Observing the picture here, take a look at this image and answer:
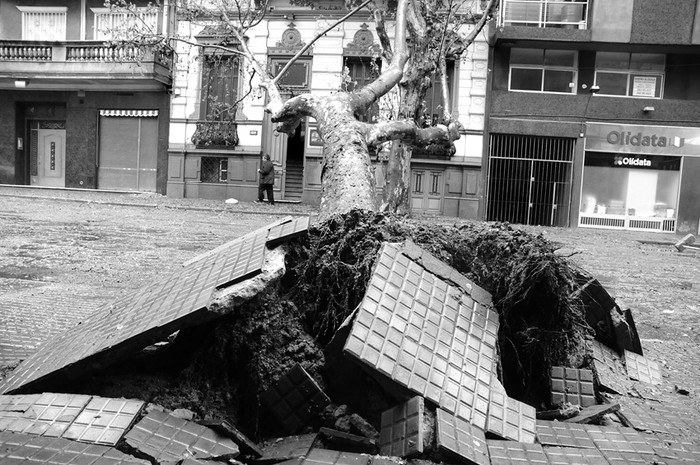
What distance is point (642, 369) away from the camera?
155 inches

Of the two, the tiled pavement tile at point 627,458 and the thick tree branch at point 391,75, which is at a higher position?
the thick tree branch at point 391,75

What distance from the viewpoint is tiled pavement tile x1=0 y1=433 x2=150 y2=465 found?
7.12 feet

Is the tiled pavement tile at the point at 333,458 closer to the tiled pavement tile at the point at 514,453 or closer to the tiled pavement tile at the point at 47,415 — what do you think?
the tiled pavement tile at the point at 514,453

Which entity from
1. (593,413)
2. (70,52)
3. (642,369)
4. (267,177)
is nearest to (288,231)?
(593,413)

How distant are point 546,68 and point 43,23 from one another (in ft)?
63.9

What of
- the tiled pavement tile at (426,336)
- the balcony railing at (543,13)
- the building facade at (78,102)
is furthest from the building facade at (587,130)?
the tiled pavement tile at (426,336)

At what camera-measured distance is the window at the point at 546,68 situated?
20516 millimetres

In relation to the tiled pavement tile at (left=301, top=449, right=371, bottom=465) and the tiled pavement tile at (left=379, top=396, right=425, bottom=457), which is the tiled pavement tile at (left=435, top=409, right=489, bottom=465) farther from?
the tiled pavement tile at (left=301, top=449, right=371, bottom=465)

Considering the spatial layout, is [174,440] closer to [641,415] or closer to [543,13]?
→ [641,415]

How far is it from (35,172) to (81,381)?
25.0 metres

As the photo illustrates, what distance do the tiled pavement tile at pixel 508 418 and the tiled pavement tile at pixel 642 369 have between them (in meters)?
1.46

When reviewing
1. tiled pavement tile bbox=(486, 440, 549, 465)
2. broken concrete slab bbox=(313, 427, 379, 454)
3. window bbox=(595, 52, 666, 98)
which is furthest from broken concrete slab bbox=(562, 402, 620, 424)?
window bbox=(595, 52, 666, 98)

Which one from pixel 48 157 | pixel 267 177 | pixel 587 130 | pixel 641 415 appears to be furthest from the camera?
pixel 48 157

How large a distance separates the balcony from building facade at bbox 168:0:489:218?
110 centimetres
